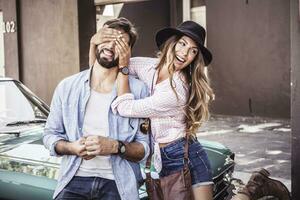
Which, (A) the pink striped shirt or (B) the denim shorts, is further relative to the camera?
(B) the denim shorts

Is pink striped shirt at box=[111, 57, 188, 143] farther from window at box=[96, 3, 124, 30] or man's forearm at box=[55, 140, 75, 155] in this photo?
window at box=[96, 3, 124, 30]

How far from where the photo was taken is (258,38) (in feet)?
41.5

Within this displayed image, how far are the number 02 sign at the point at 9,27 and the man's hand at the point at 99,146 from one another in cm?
772

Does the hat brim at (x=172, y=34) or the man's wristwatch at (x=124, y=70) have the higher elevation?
the hat brim at (x=172, y=34)

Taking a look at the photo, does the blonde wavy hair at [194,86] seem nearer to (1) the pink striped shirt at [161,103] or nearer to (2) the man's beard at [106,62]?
(1) the pink striped shirt at [161,103]

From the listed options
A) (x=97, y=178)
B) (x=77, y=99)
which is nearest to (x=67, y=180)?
(x=97, y=178)

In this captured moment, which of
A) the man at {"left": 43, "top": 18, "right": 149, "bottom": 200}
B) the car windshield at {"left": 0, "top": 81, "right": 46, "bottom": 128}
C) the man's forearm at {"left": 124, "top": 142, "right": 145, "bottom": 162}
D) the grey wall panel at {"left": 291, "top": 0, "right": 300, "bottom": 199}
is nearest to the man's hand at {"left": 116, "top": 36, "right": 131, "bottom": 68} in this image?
the man at {"left": 43, "top": 18, "right": 149, "bottom": 200}

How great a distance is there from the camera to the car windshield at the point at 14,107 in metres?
4.40

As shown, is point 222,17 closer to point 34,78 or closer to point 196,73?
point 34,78

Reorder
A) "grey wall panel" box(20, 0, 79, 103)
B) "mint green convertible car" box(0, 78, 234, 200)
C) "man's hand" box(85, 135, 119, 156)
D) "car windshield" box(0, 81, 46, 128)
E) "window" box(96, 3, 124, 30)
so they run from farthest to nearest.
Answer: "window" box(96, 3, 124, 30), "grey wall panel" box(20, 0, 79, 103), "car windshield" box(0, 81, 46, 128), "mint green convertible car" box(0, 78, 234, 200), "man's hand" box(85, 135, 119, 156)

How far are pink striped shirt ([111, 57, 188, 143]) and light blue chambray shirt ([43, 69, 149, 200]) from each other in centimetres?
10

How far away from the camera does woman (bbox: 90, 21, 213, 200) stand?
9.62ft

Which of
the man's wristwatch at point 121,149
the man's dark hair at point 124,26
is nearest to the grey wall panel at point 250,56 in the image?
the man's dark hair at point 124,26

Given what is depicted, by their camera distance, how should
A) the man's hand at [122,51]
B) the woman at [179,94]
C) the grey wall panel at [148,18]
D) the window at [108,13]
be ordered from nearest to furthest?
the man's hand at [122,51]
the woman at [179,94]
the window at [108,13]
the grey wall panel at [148,18]
